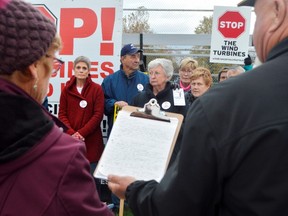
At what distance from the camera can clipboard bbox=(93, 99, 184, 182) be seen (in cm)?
216

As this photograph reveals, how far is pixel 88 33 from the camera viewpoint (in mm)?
5438

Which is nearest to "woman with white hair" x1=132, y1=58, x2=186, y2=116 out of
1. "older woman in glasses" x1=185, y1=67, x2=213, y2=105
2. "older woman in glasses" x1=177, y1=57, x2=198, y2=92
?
"older woman in glasses" x1=185, y1=67, x2=213, y2=105

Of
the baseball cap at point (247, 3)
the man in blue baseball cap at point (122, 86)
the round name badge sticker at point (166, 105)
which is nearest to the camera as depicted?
the baseball cap at point (247, 3)

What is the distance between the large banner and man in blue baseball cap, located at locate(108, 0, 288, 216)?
13.6 feet

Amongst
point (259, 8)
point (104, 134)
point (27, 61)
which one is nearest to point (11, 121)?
point (27, 61)

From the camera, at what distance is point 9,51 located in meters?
1.23

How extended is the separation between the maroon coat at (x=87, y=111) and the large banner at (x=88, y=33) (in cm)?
36

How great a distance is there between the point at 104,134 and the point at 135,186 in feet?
13.0

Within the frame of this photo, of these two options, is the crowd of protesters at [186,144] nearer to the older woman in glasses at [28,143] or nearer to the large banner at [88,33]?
the older woman in glasses at [28,143]

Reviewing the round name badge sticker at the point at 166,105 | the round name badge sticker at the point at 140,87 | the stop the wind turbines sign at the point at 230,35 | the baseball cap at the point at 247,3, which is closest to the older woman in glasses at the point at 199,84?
the round name badge sticker at the point at 166,105

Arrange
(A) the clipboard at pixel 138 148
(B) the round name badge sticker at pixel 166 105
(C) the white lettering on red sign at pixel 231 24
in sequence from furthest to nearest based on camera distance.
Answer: (C) the white lettering on red sign at pixel 231 24 < (B) the round name badge sticker at pixel 166 105 < (A) the clipboard at pixel 138 148

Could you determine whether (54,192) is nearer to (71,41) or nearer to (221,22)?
(71,41)

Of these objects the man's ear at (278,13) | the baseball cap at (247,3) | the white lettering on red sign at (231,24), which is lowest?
the man's ear at (278,13)

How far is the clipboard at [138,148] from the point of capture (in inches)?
85.0
